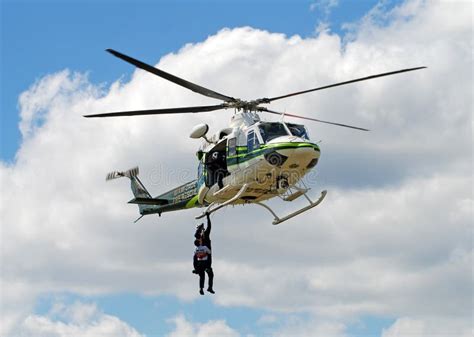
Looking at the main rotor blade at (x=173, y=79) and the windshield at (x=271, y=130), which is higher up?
the main rotor blade at (x=173, y=79)

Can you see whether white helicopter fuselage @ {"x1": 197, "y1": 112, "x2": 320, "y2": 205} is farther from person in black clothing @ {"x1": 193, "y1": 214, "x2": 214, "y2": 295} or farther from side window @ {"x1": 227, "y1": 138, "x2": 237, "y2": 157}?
person in black clothing @ {"x1": 193, "y1": 214, "x2": 214, "y2": 295}

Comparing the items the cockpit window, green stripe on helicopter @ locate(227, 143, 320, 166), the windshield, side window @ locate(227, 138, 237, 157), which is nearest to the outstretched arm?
green stripe on helicopter @ locate(227, 143, 320, 166)

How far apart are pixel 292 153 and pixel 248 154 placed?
7.54 ft

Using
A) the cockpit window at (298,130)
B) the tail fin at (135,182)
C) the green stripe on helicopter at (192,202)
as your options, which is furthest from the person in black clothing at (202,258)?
the tail fin at (135,182)

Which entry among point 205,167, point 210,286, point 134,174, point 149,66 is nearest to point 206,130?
point 205,167

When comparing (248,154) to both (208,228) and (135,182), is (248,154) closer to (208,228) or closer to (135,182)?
(208,228)

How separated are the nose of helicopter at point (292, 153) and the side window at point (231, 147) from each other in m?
2.26

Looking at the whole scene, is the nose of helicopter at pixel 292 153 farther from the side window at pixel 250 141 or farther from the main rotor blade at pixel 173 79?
the main rotor blade at pixel 173 79

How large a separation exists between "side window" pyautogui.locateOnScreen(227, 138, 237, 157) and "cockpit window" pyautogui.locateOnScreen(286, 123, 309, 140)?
8.14 ft

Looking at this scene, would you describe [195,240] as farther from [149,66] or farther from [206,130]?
[149,66]

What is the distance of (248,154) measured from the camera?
99.9 ft

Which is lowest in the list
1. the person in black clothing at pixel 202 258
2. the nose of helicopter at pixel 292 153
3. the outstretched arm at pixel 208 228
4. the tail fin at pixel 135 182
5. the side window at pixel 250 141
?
the person in black clothing at pixel 202 258

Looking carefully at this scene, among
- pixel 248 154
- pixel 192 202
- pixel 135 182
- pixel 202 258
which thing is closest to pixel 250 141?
pixel 248 154

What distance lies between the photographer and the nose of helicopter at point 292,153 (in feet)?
94.8
